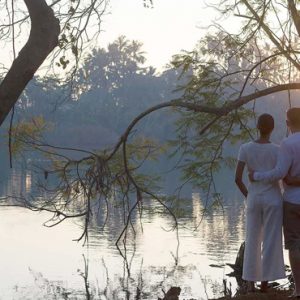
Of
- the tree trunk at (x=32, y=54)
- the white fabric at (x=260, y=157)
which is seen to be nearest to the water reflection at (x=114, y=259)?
the white fabric at (x=260, y=157)

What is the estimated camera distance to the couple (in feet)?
19.5

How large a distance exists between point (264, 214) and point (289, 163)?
0.56 meters

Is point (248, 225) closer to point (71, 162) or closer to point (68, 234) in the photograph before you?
point (71, 162)

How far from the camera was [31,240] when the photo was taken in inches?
914

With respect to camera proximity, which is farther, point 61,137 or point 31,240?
point 61,137

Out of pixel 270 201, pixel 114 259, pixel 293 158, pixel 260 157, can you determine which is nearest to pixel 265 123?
pixel 260 157

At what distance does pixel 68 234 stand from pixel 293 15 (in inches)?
663

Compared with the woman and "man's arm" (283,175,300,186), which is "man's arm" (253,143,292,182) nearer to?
"man's arm" (283,175,300,186)

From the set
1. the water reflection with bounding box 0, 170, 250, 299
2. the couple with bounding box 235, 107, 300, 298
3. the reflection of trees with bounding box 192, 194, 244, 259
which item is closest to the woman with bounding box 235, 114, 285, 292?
the couple with bounding box 235, 107, 300, 298

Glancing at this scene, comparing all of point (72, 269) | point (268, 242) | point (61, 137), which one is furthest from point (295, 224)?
point (61, 137)

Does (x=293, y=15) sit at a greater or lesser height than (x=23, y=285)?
greater

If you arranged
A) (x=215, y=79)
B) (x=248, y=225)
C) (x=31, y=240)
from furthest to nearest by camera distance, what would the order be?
(x=31, y=240) → (x=215, y=79) → (x=248, y=225)

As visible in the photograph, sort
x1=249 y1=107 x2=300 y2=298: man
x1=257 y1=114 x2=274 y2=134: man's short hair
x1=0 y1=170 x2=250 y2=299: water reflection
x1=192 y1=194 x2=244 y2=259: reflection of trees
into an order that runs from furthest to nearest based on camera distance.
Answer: x1=192 y1=194 x2=244 y2=259: reflection of trees, x1=0 y1=170 x2=250 y2=299: water reflection, x1=257 y1=114 x2=274 y2=134: man's short hair, x1=249 y1=107 x2=300 y2=298: man

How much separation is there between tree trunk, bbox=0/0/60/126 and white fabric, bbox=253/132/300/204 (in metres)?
1.99
